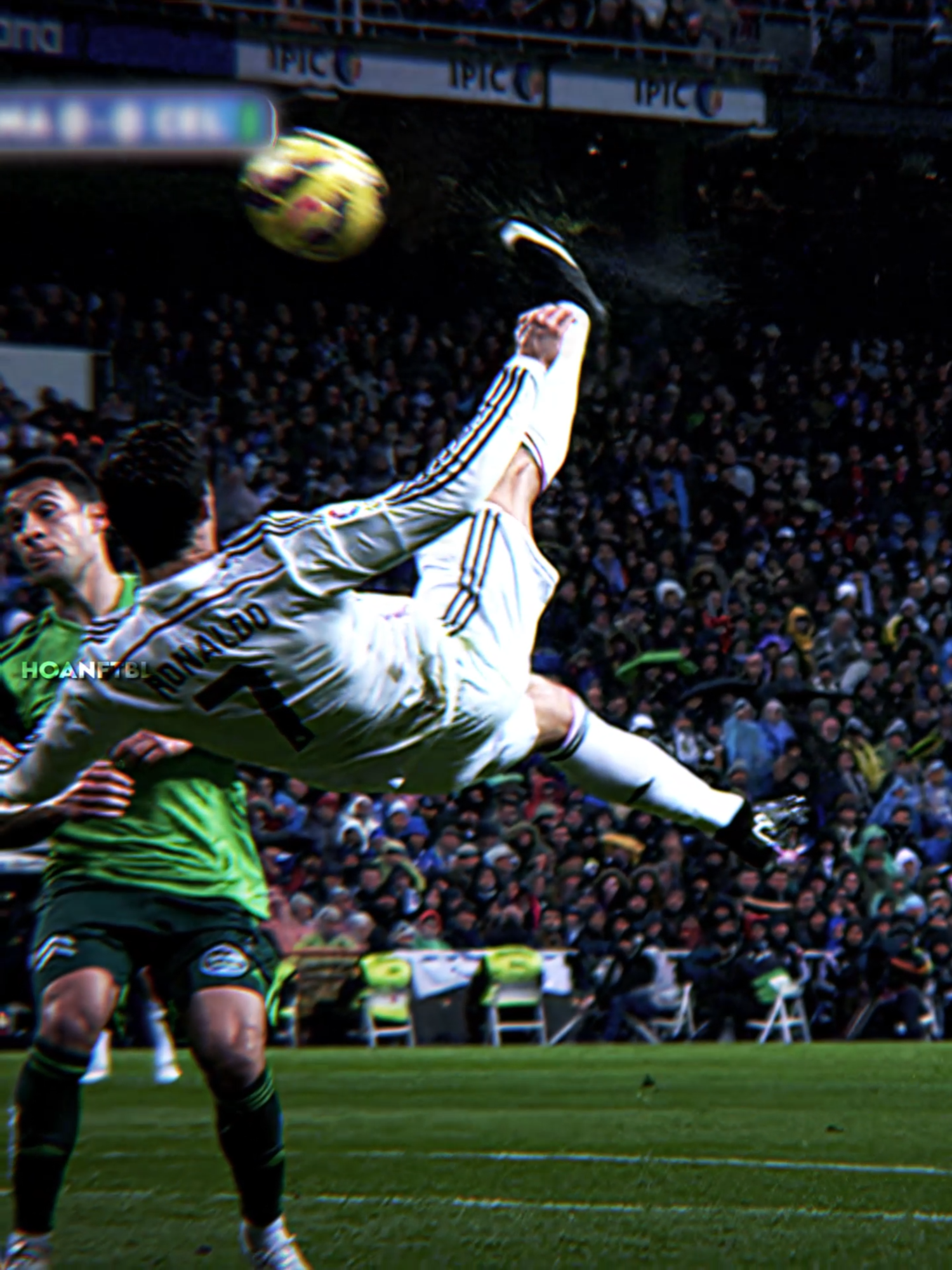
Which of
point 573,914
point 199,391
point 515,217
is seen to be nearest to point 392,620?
point 515,217

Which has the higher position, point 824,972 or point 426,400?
point 426,400

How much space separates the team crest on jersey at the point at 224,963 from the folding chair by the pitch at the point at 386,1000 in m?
8.30

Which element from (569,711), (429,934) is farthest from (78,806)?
(429,934)

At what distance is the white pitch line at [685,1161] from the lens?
6.40 m

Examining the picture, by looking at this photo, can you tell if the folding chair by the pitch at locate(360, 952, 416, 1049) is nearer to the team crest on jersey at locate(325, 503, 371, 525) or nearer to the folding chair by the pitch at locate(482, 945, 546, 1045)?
the folding chair by the pitch at locate(482, 945, 546, 1045)

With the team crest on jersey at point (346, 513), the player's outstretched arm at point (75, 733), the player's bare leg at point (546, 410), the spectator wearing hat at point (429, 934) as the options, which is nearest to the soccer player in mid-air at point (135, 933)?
the player's outstretched arm at point (75, 733)

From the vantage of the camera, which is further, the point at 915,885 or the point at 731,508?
the point at 731,508

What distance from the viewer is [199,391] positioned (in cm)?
1758

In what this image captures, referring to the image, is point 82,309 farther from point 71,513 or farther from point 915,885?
point 71,513

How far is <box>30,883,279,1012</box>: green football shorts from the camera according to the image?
420 centimetres

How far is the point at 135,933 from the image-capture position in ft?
14.0

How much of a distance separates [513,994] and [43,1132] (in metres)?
8.92

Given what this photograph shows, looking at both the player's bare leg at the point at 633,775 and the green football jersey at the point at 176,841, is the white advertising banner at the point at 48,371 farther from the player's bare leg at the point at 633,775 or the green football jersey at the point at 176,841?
the green football jersey at the point at 176,841

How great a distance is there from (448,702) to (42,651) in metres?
1.13
